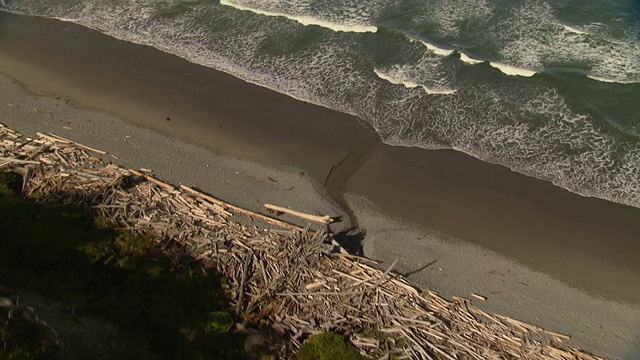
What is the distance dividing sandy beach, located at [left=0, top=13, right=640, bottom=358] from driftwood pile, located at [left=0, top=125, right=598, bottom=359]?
858mm

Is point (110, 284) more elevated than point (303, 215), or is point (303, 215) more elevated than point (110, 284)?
point (303, 215)

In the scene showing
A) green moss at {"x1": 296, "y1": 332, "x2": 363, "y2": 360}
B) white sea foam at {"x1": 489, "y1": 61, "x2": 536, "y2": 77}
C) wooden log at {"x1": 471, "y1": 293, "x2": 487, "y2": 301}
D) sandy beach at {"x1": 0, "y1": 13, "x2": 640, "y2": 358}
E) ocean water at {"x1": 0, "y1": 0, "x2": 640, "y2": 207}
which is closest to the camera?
green moss at {"x1": 296, "y1": 332, "x2": 363, "y2": 360}

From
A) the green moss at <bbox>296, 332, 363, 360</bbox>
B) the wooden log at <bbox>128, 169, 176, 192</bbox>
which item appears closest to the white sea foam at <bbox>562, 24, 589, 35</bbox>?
the wooden log at <bbox>128, 169, 176, 192</bbox>

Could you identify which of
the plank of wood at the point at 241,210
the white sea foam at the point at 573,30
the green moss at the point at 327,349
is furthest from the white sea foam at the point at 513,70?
the green moss at the point at 327,349

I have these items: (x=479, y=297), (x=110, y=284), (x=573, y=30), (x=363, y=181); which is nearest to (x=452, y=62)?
(x=573, y=30)

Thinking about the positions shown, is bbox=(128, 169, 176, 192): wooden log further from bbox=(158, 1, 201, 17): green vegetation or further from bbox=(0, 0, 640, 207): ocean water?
bbox=(158, 1, 201, 17): green vegetation

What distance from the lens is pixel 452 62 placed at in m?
19.0

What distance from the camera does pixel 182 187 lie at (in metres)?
13.7

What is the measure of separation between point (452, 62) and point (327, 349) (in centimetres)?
1188

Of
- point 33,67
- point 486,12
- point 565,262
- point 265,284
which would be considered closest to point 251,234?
point 265,284

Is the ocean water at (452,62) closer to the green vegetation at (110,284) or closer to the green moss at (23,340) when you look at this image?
the green vegetation at (110,284)

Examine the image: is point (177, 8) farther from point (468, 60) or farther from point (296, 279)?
point (296, 279)

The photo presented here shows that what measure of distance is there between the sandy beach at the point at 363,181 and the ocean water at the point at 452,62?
0.88 meters

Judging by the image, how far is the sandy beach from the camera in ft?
41.2
